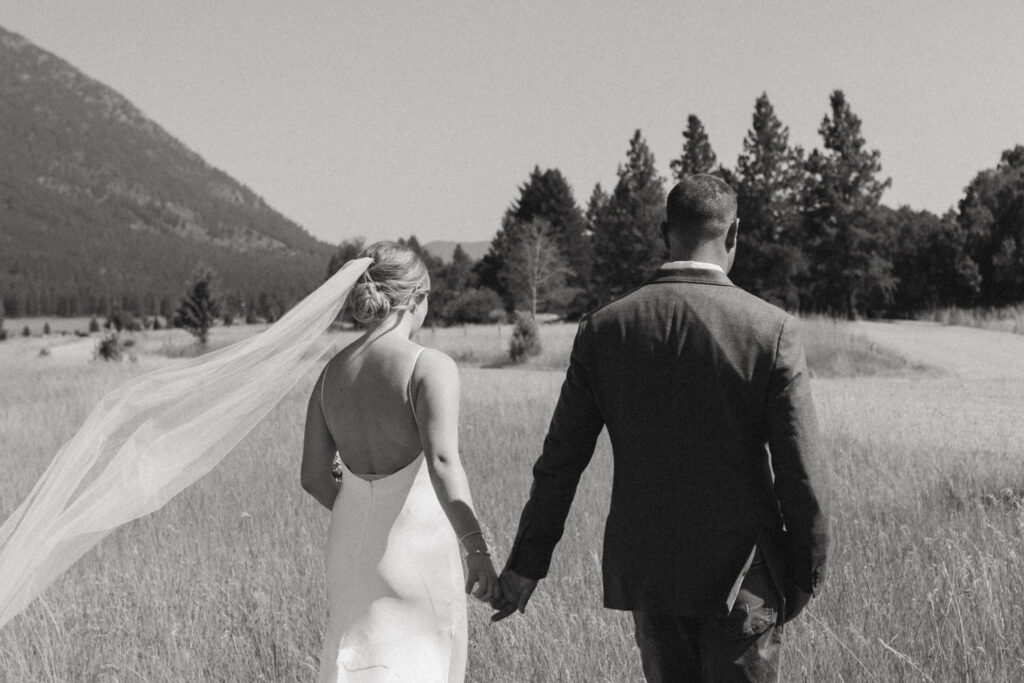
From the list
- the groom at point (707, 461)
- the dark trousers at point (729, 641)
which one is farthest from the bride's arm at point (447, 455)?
the dark trousers at point (729, 641)

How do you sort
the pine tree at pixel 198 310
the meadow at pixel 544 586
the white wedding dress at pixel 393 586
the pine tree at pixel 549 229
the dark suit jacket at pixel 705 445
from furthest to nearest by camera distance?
the pine tree at pixel 549 229, the pine tree at pixel 198 310, the meadow at pixel 544 586, the white wedding dress at pixel 393 586, the dark suit jacket at pixel 705 445

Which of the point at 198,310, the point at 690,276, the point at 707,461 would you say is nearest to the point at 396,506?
the point at 707,461

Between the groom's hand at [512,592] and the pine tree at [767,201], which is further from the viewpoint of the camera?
the pine tree at [767,201]

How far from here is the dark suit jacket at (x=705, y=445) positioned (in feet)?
8.08

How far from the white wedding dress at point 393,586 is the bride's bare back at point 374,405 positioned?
0.04 metres

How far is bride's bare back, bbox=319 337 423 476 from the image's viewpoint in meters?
3.21

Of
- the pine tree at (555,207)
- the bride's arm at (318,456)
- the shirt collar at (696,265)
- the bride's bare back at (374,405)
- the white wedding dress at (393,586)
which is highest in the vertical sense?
the pine tree at (555,207)

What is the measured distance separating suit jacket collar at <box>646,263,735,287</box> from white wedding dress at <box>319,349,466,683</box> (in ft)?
3.27

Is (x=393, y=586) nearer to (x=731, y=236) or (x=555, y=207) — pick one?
(x=731, y=236)

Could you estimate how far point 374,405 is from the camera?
3236mm

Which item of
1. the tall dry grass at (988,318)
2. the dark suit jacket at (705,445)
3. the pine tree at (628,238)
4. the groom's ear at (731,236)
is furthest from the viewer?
the pine tree at (628,238)

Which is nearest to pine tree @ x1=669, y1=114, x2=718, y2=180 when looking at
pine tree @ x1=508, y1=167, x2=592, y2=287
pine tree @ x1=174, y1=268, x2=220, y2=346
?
pine tree @ x1=508, y1=167, x2=592, y2=287

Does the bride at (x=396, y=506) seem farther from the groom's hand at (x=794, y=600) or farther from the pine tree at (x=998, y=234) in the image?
the pine tree at (x=998, y=234)

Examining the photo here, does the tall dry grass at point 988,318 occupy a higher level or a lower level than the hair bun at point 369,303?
higher
